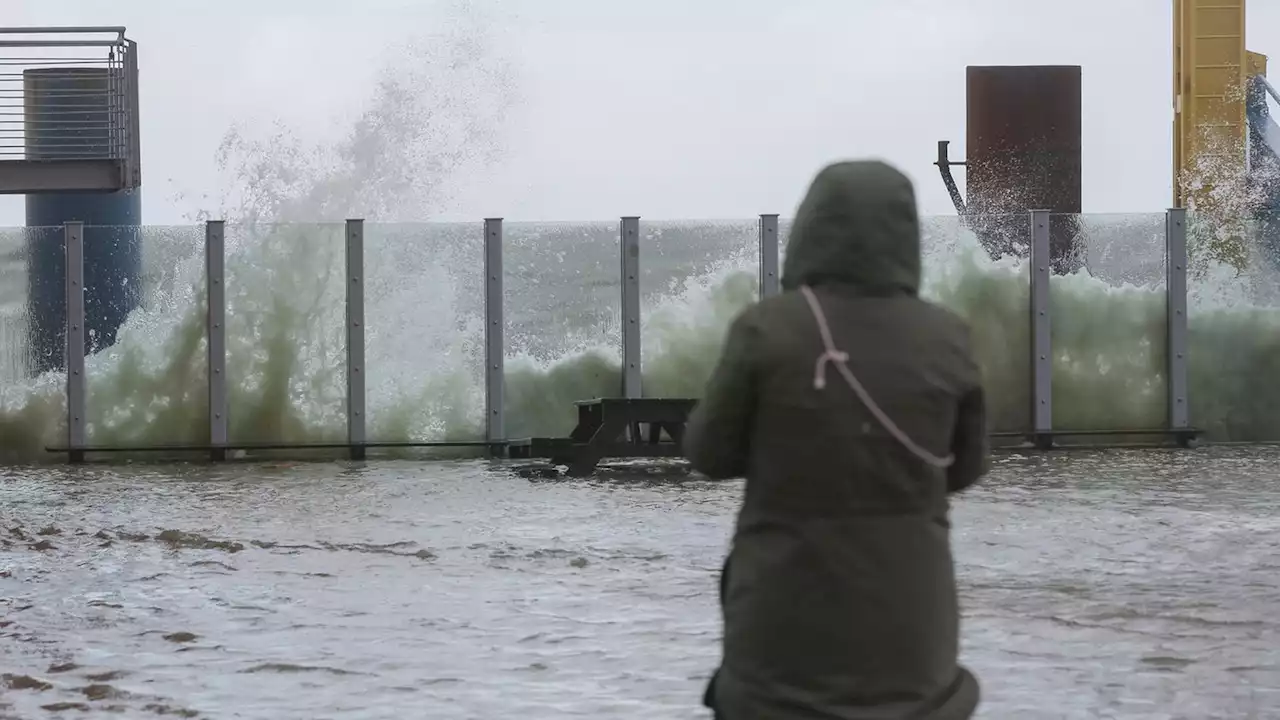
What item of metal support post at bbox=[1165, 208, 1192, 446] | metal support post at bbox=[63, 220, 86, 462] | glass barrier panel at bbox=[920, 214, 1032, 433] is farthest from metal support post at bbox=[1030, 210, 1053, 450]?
metal support post at bbox=[63, 220, 86, 462]

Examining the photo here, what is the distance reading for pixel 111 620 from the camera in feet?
26.8

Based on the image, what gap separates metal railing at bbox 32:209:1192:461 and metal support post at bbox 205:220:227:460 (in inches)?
0.4

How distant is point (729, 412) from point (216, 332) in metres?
16.2

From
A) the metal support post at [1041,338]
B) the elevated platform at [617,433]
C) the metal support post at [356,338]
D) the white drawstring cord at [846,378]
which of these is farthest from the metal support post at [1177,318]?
the white drawstring cord at [846,378]

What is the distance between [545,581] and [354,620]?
1399 millimetres

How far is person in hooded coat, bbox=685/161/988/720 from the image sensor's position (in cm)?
300

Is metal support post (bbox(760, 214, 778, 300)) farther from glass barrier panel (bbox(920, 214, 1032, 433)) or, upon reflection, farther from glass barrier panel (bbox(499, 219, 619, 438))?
glass barrier panel (bbox(920, 214, 1032, 433))

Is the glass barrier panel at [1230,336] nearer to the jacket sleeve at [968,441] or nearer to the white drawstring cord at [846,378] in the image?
the jacket sleeve at [968,441]

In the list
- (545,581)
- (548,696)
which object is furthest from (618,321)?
(548,696)

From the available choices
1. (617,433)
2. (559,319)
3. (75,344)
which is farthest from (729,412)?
(75,344)

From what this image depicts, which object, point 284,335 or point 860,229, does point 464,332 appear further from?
point 860,229

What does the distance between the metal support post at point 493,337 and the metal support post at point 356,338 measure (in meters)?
1.26

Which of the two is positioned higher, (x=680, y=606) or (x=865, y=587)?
(x=865, y=587)

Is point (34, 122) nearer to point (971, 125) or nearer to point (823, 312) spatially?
point (971, 125)
